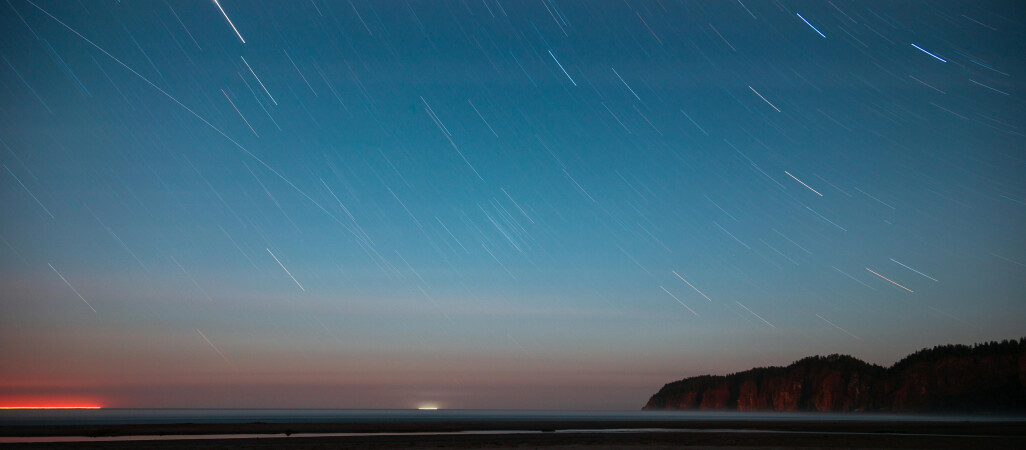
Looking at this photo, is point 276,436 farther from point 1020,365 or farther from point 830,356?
point 830,356

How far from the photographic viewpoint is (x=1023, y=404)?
11244 cm

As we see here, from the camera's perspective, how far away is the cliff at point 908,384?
12081 cm

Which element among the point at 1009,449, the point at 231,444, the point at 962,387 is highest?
the point at 962,387

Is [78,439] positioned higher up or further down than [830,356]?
further down

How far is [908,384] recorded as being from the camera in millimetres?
142375

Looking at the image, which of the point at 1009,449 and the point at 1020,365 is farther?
the point at 1020,365

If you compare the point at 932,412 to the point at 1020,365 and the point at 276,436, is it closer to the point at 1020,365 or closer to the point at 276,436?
the point at 1020,365

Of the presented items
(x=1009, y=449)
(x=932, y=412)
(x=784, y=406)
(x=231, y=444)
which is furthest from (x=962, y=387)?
(x=231, y=444)

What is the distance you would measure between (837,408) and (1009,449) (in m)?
147

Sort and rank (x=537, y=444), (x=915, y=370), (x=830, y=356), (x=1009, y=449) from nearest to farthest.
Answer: (x=1009, y=449) < (x=537, y=444) < (x=915, y=370) < (x=830, y=356)

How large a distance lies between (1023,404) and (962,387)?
49.9 ft

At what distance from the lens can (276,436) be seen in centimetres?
3734

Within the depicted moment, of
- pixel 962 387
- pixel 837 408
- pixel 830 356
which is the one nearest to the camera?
pixel 962 387

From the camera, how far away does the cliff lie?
120812 millimetres
